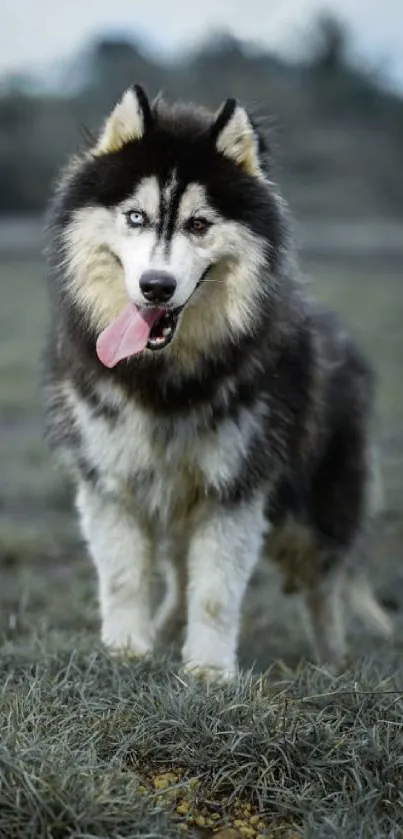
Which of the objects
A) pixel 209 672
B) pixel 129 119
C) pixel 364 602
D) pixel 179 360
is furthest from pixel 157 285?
pixel 364 602

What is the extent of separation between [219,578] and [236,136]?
1.96 m

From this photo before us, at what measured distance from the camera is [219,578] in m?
5.48

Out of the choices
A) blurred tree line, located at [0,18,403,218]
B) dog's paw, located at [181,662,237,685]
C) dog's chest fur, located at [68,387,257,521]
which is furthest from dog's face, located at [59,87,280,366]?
blurred tree line, located at [0,18,403,218]

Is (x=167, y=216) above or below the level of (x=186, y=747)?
above

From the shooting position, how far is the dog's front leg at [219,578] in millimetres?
5473

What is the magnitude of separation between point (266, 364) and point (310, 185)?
102ft

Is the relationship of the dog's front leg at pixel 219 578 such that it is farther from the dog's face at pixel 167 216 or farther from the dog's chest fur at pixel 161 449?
the dog's face at pixel 167 216

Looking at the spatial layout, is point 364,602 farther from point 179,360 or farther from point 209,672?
point 179,360

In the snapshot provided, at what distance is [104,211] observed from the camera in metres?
5.08

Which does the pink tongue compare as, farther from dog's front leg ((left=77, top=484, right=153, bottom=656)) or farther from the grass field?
the grass field

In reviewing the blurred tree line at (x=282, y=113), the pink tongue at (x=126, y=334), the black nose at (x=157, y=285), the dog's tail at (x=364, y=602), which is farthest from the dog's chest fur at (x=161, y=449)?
the blurred tree line at (x=282, y=113)

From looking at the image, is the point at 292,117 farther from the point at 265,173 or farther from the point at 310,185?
the point at 265,173

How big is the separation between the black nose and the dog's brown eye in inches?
14.1

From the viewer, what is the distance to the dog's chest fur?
17.5ft
